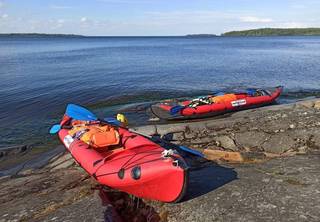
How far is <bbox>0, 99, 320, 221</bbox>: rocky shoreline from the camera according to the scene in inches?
231

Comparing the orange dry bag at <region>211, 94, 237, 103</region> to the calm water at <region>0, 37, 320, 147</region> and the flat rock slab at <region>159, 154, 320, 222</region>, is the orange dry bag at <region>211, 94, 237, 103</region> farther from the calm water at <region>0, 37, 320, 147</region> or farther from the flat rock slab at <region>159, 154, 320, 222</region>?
the flat rock slab at <region>159, 154, 320, 222</region>

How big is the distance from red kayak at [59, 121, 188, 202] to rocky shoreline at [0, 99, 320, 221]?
0.97ft

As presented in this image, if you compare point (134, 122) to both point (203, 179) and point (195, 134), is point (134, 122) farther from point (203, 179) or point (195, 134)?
point (203, 179)

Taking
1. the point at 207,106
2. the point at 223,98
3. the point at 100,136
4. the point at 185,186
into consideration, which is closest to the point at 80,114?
the point at 100,136

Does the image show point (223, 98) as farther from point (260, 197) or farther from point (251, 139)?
point (260, 197)

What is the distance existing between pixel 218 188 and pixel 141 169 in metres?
1.49

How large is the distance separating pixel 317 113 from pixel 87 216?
8203mm

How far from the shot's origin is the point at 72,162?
9859 mm

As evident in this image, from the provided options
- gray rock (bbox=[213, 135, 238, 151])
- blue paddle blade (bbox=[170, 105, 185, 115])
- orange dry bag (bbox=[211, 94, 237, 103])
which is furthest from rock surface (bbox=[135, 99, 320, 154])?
orange dry bag (bbox=[211, 94, 237, 103])

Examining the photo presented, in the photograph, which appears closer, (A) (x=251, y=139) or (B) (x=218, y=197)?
(B) (x=218, y=197)

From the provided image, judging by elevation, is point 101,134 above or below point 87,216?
above

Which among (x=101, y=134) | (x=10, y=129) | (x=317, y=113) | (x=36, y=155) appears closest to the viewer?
(x=101, y=134)

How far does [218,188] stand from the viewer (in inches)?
262

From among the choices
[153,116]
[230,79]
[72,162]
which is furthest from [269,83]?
[72,162]
